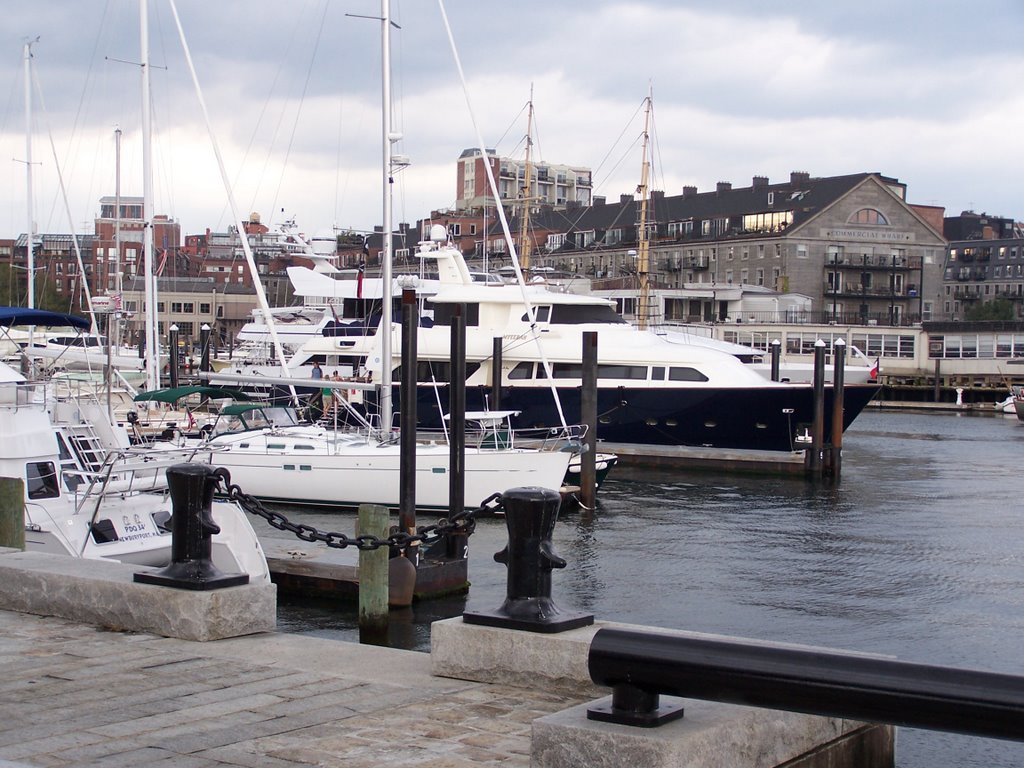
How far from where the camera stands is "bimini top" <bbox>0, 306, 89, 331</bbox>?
20859mm

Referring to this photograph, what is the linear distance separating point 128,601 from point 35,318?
590 inches

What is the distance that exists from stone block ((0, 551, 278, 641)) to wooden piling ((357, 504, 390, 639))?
281 inches

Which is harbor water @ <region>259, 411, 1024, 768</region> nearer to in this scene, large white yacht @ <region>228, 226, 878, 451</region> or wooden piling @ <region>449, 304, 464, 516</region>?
wooden piling @ <region>449, 304, 464, 516</region>

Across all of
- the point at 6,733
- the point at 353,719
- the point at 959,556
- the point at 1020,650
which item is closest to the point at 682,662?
the point at 353,719

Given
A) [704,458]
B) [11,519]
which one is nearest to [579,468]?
[704,458]

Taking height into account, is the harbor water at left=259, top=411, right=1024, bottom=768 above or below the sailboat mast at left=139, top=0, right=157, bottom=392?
below

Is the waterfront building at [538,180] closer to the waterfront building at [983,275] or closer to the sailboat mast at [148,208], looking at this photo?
the waterfront building at [983,275]

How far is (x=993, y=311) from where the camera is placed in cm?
11212

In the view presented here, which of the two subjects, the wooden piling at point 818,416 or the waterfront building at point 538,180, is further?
the waterfront building at point 538,180

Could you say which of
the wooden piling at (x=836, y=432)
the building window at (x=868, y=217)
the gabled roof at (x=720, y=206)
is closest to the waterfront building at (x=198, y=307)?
the gabled roof at (x=720, y=206)

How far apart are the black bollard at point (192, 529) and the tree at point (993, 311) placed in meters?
113

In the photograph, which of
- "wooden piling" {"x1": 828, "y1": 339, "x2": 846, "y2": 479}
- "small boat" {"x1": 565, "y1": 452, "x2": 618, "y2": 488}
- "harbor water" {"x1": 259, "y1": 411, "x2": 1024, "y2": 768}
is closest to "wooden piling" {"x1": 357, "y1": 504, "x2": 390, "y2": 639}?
"harbor water" {"x1": 259, "y1": 411, "x2": 1024, "y2": 768}

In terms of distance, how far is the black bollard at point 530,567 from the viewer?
20.8 feet

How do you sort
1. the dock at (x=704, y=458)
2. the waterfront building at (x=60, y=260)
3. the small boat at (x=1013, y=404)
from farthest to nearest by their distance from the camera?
the waterfront building at (x=60, y=260)
the small boat at (x=1013, y=404)
the dock at (x=704, y=458)
